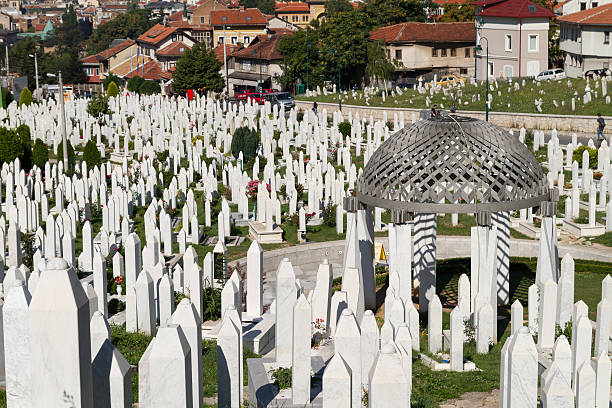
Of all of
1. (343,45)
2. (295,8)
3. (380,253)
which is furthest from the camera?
(295,8)

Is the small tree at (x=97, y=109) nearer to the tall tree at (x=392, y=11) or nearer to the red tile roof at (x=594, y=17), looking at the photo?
the red tile roof at (x=594, y=17)

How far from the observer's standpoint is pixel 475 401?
12.3 metres

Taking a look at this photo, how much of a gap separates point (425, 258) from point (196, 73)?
1915 inches

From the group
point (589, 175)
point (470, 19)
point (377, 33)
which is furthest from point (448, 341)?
point (470, 19)

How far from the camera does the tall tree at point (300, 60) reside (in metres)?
70.4

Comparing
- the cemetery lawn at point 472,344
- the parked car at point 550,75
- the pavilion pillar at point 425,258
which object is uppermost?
the parked car at point 550,75

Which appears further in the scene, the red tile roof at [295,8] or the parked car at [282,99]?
the red tile roof at [295,8]

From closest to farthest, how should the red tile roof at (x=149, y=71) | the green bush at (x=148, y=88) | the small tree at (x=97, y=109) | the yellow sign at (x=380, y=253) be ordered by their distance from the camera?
1. the yellow sign at (x=380, y=253)
2. the small tree at (x=97, y=109)
3. the green bush at (x=148, y=88)
4. the red tile roof at (x=149, y=71)

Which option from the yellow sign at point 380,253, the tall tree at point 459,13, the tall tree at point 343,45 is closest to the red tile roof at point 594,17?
the tall tree at point 343,45

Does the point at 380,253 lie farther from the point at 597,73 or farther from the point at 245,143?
the point at 597,73

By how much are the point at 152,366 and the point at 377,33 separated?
223 feet

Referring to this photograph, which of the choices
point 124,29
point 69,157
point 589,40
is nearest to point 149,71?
point 589,40

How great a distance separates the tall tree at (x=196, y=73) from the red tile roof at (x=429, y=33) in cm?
1184

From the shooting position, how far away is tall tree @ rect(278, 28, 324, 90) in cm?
7038
